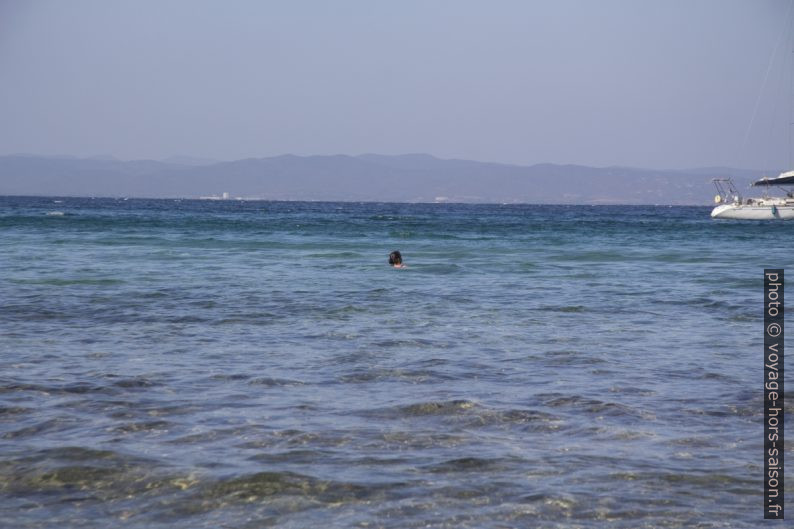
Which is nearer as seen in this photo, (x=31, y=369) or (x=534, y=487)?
(x=534, y=487)

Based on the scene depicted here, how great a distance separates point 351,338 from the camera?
43.6 ft

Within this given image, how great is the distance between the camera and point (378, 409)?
8.85 m

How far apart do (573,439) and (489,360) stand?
3.65 m

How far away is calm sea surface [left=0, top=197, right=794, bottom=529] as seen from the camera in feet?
20.7

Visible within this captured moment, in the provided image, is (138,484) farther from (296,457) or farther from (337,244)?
(337,244)

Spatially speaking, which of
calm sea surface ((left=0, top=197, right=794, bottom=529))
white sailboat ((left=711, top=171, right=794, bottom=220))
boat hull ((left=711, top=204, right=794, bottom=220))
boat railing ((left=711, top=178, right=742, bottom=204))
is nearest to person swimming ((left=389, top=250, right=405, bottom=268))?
calm sea surface ((left=0, top=197, right=794, bottom=529))

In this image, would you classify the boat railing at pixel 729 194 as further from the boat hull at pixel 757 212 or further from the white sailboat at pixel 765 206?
the boat hull at pixel 757 212

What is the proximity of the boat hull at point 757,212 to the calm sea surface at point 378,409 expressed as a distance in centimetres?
6383

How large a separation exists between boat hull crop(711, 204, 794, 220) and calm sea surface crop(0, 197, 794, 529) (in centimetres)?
6383

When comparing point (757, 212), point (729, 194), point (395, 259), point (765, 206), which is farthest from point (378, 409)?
point (729, 194)

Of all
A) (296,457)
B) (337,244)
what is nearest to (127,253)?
(337,244)

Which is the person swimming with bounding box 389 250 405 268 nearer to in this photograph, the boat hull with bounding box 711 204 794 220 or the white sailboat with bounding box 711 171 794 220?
the white sailboat with bounding box 711 171 794 220

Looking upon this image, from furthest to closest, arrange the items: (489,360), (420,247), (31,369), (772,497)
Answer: (420,247) < (489,360) < (31,369) < (772,497)

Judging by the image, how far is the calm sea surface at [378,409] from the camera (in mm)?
6305
